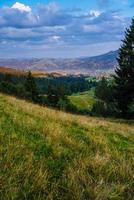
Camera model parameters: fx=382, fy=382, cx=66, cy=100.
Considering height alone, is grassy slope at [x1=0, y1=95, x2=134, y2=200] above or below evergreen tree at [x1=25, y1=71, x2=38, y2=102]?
above

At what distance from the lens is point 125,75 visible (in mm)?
65938

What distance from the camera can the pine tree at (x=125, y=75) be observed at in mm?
64562

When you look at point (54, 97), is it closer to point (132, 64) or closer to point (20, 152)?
point (132, 64)

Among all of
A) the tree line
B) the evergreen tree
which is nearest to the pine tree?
the tree line

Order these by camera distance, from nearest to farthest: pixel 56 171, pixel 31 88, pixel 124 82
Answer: pixel 56 171 → pixel 124 82 → pixel 31 88

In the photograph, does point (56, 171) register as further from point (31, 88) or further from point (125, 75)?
point (31, 88)

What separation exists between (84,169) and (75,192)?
129 centimetres

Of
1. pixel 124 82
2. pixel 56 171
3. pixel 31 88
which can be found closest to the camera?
pixel 56 171

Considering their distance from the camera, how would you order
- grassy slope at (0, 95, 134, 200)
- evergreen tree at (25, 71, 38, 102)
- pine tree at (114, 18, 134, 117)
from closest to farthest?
grassy slope at (0, 95, 134, 200) < pine tree at (114, 18, 134, 117) < evergreen tree at (25, 71, 38, 102)

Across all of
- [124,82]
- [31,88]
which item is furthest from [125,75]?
[31,88]

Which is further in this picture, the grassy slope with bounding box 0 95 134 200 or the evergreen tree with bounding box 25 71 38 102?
the evergreen tree with bounding box 25 71 38 102

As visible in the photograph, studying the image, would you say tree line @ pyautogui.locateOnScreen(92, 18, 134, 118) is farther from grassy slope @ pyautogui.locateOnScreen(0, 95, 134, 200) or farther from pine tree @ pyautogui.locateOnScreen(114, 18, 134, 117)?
grassy slope @ pyautogui.locateOnScreen(0, 95, 134, 200)

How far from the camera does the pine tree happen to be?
64562 millimetres

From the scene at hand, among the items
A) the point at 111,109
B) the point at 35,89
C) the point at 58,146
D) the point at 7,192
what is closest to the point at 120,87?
the point at 111,109
